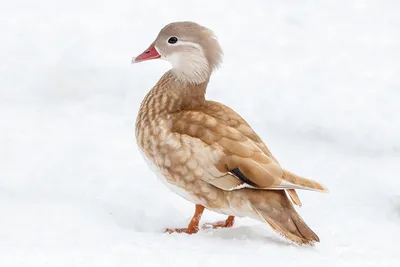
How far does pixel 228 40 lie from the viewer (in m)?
7.75

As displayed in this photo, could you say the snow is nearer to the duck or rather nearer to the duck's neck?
the duck

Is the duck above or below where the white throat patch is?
below

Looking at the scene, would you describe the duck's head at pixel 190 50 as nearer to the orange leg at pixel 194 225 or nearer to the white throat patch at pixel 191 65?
the white throat patch at pixel 191 65

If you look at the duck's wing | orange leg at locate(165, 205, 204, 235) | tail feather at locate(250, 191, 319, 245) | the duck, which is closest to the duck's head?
the duck

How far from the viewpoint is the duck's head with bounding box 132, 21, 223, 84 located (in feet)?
15.4

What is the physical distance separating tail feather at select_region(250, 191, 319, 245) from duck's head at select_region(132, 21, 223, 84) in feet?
2.73

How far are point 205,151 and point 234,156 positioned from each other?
155 mm

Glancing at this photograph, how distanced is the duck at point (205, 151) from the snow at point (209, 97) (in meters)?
0.18

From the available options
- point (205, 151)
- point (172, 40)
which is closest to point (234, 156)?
point (205, 151)

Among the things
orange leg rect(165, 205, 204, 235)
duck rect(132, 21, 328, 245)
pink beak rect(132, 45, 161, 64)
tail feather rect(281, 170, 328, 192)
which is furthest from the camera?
pink beak rect(132, 45, 161, 64)

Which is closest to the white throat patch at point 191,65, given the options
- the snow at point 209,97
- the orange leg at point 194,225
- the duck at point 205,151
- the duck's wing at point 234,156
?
the duck at point 205,151

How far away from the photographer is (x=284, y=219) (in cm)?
433

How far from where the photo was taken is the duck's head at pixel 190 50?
469cm

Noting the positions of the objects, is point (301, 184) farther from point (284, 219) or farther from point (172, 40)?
point (172, 40)
